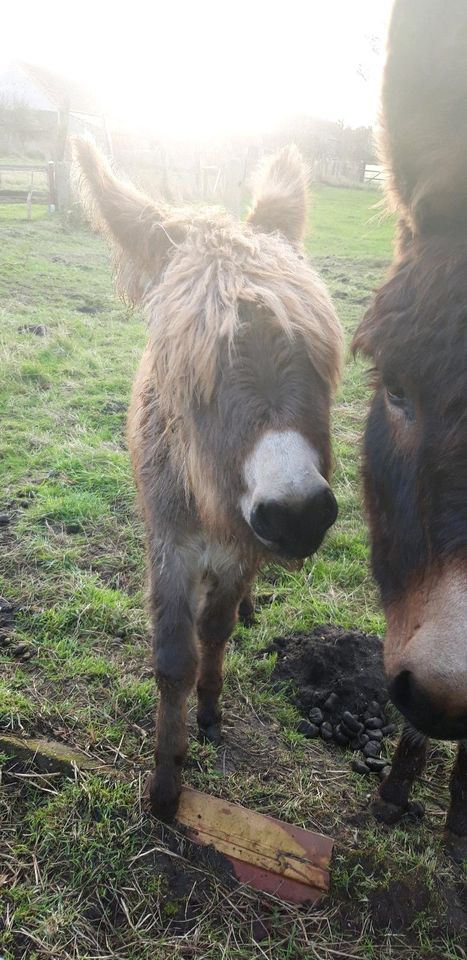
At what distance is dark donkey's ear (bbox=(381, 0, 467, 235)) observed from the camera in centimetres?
164

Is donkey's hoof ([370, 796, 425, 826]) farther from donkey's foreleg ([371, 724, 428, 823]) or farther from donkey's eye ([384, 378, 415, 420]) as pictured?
donkey's eye ([384, 378, 415, 420])

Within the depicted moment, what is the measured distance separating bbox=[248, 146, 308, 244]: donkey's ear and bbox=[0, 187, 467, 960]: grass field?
0.79 ft

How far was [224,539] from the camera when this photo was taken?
8.04 feet

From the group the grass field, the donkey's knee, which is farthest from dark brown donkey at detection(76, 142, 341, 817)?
the grass field

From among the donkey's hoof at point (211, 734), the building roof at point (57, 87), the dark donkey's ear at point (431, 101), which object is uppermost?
the building roof at point (57, 87)

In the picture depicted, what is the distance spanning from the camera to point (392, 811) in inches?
107

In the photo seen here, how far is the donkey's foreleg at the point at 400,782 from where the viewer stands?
8.79 ft

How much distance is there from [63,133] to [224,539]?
18.6 m

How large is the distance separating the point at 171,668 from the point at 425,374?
1.65 metres

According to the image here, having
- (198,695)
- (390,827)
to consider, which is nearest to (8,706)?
(198,695)

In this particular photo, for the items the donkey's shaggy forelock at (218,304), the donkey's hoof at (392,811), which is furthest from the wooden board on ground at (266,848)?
the donkey's shaggy forelock at (218,304)

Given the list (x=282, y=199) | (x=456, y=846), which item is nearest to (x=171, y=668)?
(x=456, y=846)

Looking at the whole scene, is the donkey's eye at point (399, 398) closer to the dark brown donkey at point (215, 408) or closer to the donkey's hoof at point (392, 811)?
the dark brown donkey at point (215, 408)

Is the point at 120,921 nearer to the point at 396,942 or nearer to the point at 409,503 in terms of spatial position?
the point at 396,942
